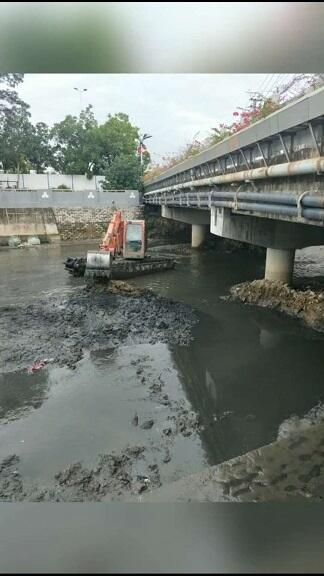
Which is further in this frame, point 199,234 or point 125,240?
point 199,234

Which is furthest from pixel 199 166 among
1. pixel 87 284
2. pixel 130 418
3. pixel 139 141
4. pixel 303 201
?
pixel 139 141

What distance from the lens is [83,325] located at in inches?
423

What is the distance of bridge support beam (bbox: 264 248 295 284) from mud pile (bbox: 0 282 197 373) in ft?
10.1

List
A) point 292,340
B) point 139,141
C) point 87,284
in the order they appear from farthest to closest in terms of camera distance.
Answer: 1. point 139,141
2. point 87,284
3. point 292,340

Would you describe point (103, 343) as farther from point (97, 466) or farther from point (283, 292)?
point (283, 292)

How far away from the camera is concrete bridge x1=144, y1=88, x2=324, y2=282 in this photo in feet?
19.6

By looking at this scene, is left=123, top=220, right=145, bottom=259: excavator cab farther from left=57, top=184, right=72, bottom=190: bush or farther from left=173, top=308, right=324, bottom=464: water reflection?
left=57, top=184, right=72, bottom=190: bush

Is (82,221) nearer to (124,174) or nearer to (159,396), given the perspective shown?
(124,174)

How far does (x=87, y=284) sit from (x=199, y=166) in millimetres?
5785

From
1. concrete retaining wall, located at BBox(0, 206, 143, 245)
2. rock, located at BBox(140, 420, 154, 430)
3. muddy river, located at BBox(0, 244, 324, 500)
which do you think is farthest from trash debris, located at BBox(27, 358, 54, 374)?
concrete retaining wall, located at BBox(0, 206, 143, 245)

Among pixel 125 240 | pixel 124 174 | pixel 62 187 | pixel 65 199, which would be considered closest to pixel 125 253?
pixel 125 240

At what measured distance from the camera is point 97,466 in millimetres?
5164

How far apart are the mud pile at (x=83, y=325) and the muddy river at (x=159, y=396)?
3.1 inches

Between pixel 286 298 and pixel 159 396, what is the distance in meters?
6.42
